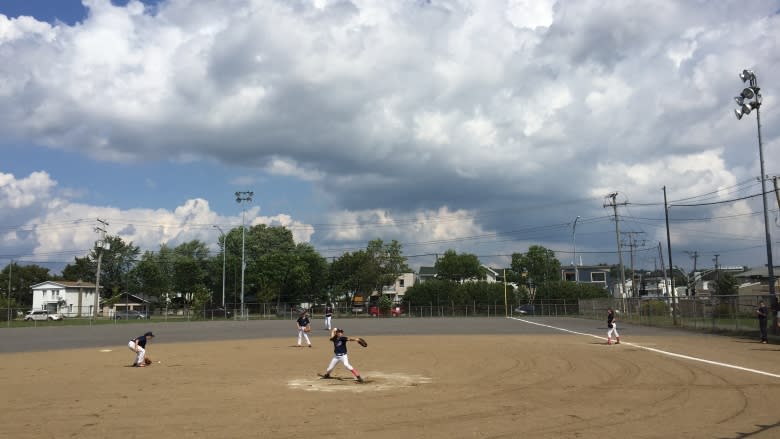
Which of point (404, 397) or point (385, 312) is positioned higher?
point (404, 397)

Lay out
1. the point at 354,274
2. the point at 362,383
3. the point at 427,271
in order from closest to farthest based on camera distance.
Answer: the point at 362,383 < the point at 354,274 < the point at 427,271

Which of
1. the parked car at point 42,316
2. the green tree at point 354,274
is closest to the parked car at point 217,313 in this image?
the parked car at point 42,316

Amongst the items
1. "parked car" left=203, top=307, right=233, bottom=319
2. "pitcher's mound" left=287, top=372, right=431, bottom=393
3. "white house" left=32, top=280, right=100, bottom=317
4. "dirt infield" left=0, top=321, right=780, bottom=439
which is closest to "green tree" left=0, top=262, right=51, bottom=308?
"white house" left=32, top=280, right=100, bottom=317

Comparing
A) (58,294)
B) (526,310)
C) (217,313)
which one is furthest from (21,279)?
(526,310)

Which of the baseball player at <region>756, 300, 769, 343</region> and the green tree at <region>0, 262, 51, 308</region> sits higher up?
Result: the green tree at <region>0, 262, 51, 308</region>

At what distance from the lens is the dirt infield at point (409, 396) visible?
9.36 meters

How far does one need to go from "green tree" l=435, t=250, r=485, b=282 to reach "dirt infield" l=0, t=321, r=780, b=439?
86.2m

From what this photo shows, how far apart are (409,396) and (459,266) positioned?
9676cm

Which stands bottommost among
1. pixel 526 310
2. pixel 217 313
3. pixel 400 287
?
pixel 526 310

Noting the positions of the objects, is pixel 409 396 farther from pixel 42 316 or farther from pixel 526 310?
pixel 42 316

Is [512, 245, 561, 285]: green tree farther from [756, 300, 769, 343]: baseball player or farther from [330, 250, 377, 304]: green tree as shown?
[756, 300, 769, 343]: baseball player

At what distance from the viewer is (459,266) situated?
108m

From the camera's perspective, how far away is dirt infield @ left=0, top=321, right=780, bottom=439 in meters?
9.36

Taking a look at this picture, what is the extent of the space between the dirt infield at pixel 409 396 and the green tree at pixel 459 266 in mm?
86233
